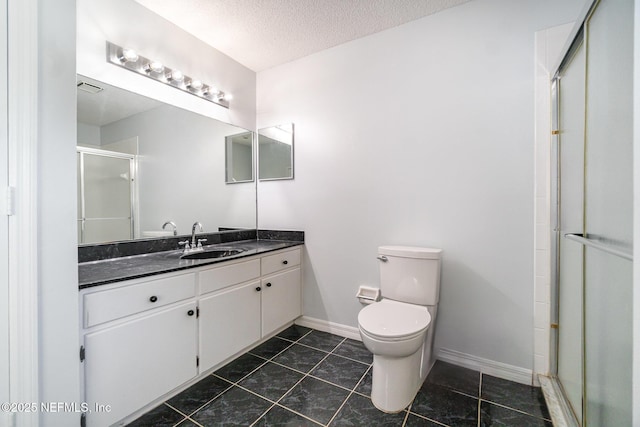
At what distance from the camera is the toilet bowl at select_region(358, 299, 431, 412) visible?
4.66 feet

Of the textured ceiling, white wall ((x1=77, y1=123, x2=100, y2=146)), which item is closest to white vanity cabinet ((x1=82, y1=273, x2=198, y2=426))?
white wall ((x1=77, y1=123, x2=100, y2=146))

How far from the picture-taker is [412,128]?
201cm

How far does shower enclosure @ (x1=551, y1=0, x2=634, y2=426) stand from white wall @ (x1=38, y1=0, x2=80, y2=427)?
6.20 feet

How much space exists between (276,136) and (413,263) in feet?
5.63

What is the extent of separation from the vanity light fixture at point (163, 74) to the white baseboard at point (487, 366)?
2702 mm

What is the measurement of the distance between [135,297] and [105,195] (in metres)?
0.79

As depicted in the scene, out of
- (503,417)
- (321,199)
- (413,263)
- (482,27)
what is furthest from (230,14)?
(503,417)

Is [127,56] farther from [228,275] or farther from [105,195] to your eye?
[228,275]

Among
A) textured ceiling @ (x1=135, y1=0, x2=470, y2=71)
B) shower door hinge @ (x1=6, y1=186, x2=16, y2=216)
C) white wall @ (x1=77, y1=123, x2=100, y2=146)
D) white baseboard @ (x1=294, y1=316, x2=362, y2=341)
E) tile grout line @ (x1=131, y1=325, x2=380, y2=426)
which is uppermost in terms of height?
textured ceiling @ (x1=135, y1=0, x2=470, y2=71)

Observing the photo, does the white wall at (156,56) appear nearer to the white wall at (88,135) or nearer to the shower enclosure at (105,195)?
the white wall at (88,135)

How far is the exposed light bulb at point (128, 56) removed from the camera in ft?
5.74

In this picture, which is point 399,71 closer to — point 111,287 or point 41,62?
point 41,62

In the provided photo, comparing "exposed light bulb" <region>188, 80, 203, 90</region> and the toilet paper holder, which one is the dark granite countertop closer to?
the toilet paper holder

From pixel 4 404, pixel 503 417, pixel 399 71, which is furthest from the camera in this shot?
pixel 399 71
